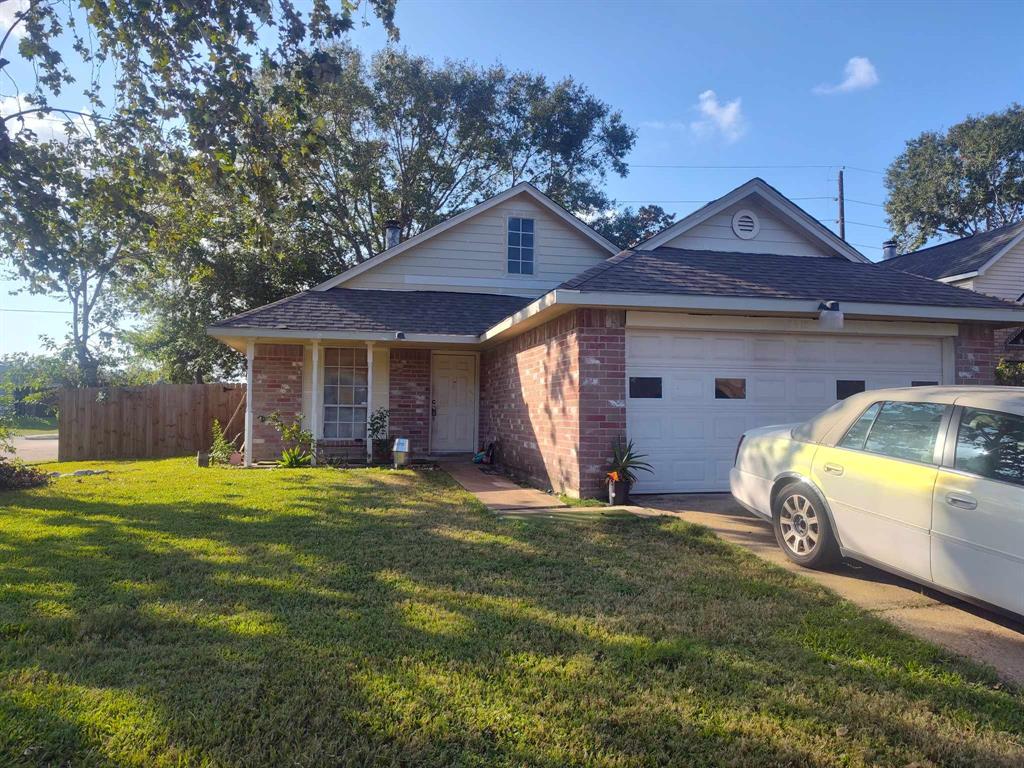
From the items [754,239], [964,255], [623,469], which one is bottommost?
[623,469]

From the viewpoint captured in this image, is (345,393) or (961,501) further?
(345,393)

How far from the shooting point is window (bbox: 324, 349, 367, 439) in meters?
12.9

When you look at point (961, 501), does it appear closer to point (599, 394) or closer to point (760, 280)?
point (599, 394)

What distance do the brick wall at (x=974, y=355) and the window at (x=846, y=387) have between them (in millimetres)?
1591

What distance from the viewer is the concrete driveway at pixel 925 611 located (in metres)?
3.48

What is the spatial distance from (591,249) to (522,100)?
13451mm

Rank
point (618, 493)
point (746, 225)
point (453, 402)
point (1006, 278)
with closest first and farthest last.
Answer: point (618, 493) < point (746, 225) < point (453, 402) < point (1006, 278)

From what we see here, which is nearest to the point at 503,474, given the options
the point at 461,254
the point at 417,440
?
the point at 417,440

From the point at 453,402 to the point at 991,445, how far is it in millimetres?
10786

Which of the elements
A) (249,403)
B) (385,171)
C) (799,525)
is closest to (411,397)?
(249,403)

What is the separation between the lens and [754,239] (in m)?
11.2

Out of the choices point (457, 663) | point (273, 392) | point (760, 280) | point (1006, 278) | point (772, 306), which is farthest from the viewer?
point (1006, 278)

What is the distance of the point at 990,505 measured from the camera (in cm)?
342

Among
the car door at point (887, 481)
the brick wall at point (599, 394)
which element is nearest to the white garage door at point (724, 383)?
the brick wall at point (599, 394)
